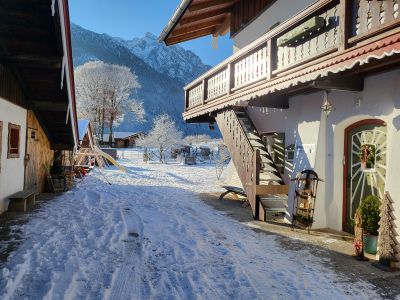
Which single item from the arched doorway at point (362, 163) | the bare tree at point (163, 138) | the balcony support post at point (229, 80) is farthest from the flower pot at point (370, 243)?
the bare tree at point (163, 138)

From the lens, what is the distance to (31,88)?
9328 millimetres

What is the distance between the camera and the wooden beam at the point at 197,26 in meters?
13.6

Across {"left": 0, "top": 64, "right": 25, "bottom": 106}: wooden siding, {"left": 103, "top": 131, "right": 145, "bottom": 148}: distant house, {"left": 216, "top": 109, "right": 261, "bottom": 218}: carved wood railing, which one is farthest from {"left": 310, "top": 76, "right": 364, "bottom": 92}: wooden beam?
{"left": 103, "top": 131, "right": 145, "bottom": 148}: distant house

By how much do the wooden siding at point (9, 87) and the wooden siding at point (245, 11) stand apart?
8.07 meters

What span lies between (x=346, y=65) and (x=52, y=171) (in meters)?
12.8

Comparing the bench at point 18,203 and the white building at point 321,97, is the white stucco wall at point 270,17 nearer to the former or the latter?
the white building at point 321,97

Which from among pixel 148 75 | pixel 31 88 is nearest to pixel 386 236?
pixel 31 88

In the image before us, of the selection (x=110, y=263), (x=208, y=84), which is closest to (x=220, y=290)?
(x=110, y=263)

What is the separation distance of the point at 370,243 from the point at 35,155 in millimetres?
10673

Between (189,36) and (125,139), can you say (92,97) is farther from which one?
(189,36)

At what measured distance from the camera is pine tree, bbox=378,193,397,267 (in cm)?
528

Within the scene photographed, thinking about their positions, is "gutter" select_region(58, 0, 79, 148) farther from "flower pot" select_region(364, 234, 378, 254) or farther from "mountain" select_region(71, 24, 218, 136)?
"mountain" select_region(71, 24, 218, 136)

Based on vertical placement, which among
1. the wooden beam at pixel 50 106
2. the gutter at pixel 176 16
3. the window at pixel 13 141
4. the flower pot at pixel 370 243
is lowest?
the flower pot at pixel 370 243

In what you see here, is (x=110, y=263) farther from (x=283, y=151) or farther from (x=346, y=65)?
(x=283, y=151)
